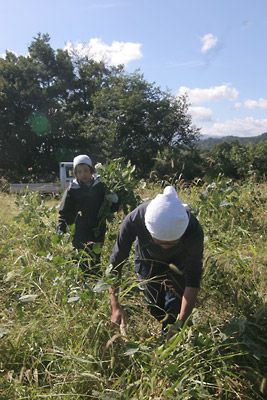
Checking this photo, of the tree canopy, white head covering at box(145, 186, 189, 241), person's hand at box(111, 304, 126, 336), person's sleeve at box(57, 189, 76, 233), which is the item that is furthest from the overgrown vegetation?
the tree canopy

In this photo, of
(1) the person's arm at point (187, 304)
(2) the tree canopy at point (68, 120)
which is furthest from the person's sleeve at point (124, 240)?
(2) the tree canopy at point (68, 120)

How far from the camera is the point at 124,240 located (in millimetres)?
2285

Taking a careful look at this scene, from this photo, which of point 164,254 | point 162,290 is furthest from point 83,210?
point 164,254

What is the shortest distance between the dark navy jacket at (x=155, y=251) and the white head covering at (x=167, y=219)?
0.55 ft

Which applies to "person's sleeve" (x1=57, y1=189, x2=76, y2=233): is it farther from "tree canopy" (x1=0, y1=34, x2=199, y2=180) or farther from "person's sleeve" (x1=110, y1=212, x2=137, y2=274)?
"tree canopy" (x1=0, y1=34, x2=199, y2=180)

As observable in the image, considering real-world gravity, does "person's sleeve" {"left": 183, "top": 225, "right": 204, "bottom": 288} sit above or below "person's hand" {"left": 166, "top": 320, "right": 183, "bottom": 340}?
above

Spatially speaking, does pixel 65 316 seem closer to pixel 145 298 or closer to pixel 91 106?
pixel 145 298

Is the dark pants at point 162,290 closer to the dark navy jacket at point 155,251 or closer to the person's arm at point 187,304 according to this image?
the dark navy jacket at point 155,251

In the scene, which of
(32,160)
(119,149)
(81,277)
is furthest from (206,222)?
(32,160)

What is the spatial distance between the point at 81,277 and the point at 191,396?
2.95ft

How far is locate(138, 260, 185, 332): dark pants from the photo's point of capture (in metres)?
2.42

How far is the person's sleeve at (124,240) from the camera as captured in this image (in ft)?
7.47

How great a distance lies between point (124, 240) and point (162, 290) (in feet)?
1.51

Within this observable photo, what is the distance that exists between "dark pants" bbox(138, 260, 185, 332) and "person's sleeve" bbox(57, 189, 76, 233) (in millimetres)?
1157
